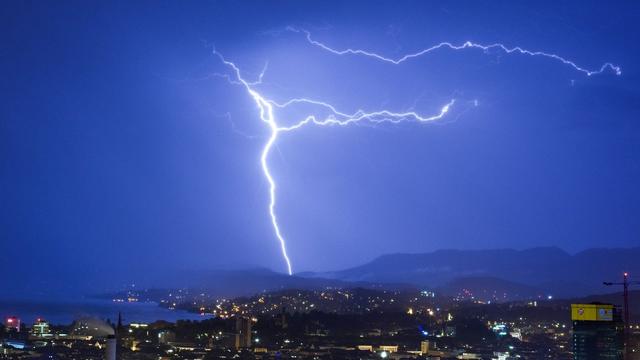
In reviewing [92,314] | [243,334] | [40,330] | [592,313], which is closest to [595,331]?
[592,313]

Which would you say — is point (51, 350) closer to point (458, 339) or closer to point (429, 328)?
point (458, 339)

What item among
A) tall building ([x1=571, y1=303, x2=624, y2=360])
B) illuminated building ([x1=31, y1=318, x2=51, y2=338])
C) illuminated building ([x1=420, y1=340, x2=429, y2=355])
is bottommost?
illuminated building ([x1=420, y1=340, x2=429, y2=355])

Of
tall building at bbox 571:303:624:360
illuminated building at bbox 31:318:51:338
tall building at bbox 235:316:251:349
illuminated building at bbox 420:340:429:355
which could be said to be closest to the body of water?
illuminated building at bbox 31:318:51:338

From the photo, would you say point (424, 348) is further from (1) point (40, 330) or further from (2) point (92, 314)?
(2) point (92, 314)

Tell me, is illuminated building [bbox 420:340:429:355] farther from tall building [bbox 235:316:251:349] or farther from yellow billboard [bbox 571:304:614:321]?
yellow billboard [bbox 571:304:614:321]

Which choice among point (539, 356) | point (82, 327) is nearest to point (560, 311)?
point (539, 356)

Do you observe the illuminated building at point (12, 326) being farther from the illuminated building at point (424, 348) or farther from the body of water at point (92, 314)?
the illuminated building at point (424, 348)

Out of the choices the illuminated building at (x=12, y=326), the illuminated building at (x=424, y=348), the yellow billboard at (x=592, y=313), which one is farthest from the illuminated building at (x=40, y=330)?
→ the yellow billboard at (x=592, y=313)
